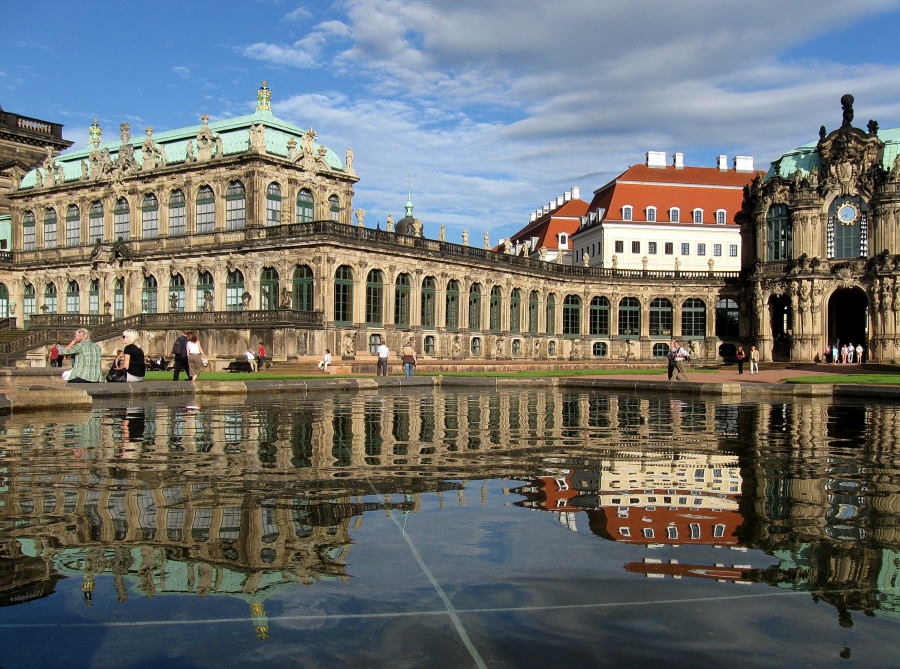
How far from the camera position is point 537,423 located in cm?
1513

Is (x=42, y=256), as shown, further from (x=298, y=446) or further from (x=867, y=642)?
(x=867, y=642)

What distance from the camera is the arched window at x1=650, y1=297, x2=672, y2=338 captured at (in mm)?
75312

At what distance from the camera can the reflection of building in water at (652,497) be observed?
6094mm

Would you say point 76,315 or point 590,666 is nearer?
point 590,666

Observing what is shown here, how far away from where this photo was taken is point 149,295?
6062cm

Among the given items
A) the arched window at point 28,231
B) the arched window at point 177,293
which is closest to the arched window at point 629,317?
the arched window at point 177,293

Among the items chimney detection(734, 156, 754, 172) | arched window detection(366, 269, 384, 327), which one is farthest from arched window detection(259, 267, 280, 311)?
chimney detection(734, 156, 754, 172)

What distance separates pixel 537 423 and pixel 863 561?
9.94m

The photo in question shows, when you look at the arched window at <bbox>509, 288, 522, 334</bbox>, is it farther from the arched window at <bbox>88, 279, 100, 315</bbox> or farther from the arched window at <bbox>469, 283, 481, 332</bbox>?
the arched window at <bbox>88, 279, 100, 315</bbox>

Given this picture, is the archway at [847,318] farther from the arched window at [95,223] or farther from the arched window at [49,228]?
the arched window at [49,228]

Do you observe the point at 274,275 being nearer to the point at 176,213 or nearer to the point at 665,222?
the point at 176,213

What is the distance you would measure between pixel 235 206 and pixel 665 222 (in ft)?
170

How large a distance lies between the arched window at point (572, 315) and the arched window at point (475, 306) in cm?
1313

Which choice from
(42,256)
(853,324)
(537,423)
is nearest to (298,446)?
(537,423)
